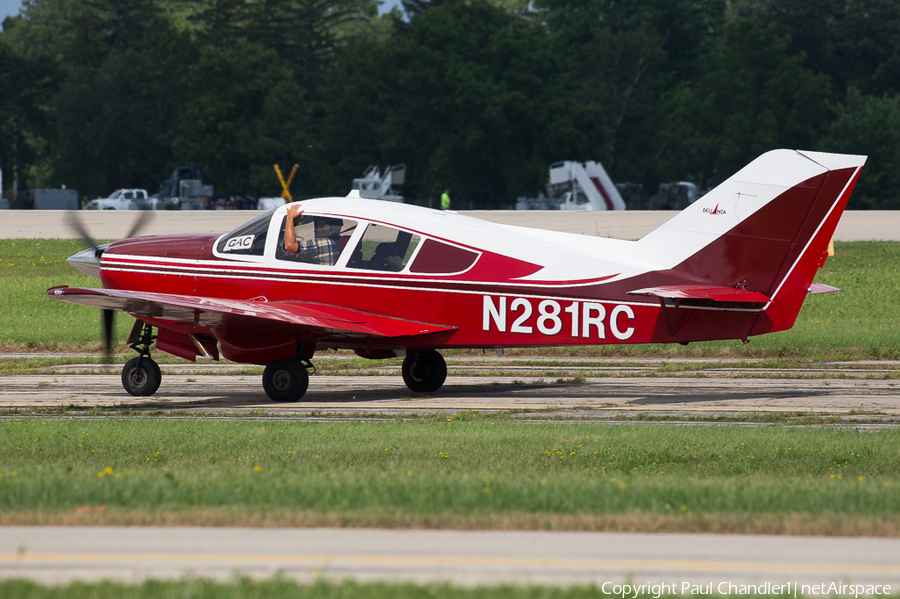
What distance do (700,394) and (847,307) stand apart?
1206cm

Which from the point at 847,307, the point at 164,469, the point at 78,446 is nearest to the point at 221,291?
the point at 78,446

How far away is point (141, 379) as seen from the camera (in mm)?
15164

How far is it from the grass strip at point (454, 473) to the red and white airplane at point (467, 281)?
2310mm

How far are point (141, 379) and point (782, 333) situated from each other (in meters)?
12.5

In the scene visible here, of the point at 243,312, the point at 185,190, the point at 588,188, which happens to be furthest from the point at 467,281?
the point at 185,190

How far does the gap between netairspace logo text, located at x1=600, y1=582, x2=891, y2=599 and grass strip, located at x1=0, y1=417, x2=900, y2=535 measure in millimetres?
1225

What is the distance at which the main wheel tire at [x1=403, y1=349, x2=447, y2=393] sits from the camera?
618 inches

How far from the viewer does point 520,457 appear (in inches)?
398

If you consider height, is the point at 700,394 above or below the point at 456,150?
below

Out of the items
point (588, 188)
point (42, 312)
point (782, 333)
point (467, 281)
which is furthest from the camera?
point (588, 188)

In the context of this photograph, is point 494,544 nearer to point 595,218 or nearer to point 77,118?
point 595,218

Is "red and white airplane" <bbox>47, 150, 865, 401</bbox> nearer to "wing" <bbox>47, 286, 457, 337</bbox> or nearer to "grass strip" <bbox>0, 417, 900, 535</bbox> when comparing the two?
"wing" <bbox>47, 286, 457, 337</bbox>

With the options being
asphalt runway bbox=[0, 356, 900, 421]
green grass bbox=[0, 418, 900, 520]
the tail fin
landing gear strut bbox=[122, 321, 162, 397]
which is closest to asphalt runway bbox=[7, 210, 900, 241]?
asphalt runway bbox=[0, 356, 900, 421]

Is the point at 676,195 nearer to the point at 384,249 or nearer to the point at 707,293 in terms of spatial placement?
the point at 384,249
